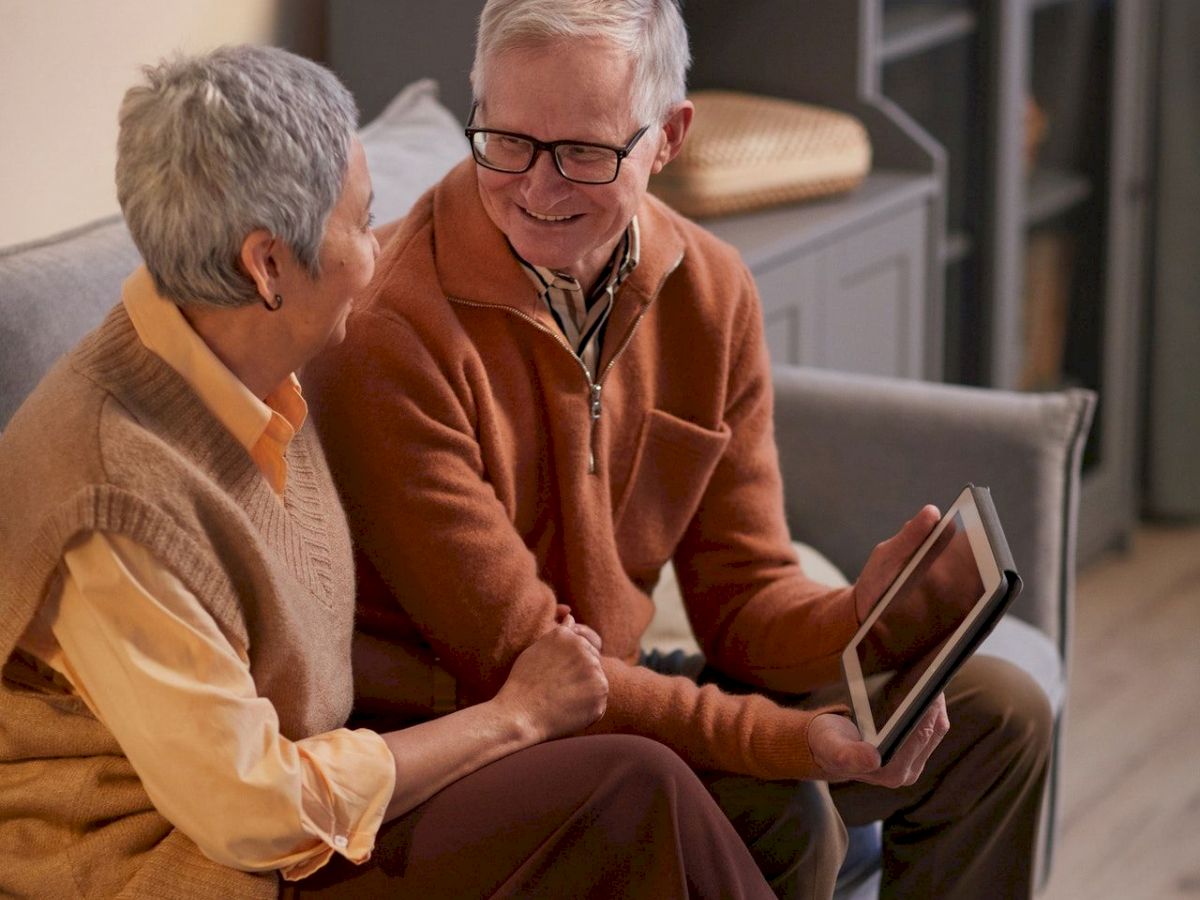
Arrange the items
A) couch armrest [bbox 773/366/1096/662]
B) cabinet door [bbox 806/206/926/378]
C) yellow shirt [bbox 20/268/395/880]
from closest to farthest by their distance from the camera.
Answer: yellow shirt [bbox 20/268/395/880] → couch armrest [bbox 773/366/1096/662] → cabinet door [bbox 806/206/926/378]

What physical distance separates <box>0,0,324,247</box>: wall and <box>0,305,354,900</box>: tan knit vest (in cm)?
70

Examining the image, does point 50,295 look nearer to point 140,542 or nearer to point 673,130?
point 140,542

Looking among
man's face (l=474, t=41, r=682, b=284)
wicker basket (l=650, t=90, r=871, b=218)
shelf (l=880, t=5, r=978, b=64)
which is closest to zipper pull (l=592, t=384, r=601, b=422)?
man's face (l=474, t=41, r=682, b=284)

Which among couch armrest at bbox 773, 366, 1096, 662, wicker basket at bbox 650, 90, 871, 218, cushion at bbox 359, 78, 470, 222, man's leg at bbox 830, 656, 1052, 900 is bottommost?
man's leg at bbox 830, 656, 1052, 900

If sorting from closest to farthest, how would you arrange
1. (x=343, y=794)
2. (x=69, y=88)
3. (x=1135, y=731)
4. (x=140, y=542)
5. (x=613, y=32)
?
(x=140, y=542), (x=343, y=794), (x=613, y=32), (x=69, y=88), (x=1135, y=731)

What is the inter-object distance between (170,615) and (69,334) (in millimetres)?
435

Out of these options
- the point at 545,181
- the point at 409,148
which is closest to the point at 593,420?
the point at 545,181

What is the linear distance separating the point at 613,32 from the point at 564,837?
0.62 metres

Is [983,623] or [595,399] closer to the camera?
[983,623]

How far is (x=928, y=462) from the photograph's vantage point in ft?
6.35

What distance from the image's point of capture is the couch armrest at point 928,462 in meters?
1.89

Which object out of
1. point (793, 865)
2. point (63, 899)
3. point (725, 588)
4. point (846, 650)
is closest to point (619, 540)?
point (725, 588)

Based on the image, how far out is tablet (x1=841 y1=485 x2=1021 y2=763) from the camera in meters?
1.27

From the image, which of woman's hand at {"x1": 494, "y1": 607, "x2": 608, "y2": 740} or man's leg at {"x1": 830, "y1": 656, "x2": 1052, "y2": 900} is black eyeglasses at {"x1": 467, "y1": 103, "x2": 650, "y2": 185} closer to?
woman's hand at {"x1": 494, "y1": 607, "x2": 608, "y2": 740}
